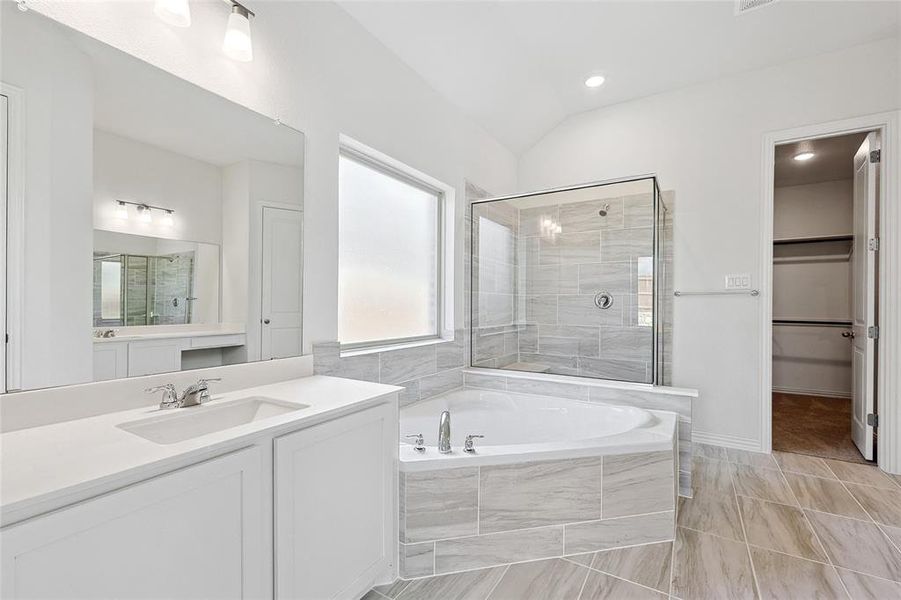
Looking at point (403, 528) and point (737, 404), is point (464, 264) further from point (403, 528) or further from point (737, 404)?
point (737, 404)

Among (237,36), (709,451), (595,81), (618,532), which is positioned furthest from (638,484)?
(595,81)

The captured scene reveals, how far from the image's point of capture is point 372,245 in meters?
2.61

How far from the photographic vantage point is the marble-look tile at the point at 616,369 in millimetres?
2746

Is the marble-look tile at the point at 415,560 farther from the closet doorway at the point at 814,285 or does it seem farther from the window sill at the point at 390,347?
the closet doorway at the point at 814,285

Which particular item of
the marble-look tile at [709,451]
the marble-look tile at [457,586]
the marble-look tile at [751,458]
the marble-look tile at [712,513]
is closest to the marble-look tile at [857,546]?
the marble-look tile at [712,513]

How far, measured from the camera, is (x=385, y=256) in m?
2.71

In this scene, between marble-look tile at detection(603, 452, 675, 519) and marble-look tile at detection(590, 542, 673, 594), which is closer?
marble-look tile at detection(590, 542, 673, 594)

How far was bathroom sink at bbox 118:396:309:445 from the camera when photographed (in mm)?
1251

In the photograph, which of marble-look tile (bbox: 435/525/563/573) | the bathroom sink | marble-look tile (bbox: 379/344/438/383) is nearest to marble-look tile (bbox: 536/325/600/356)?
marble-look tile (bbox: 379/344/438/383)

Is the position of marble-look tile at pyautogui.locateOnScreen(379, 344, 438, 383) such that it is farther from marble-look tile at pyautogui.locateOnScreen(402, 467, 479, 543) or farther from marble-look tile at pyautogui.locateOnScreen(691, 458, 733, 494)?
marble-look tile at pyautogui.locateOnScreen(691, 458, 733, 494)

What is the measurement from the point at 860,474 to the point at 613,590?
2.19 m

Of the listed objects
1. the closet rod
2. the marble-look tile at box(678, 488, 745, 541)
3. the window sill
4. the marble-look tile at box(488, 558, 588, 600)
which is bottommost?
the marble-look tile at box(488, 558, 588, 600)

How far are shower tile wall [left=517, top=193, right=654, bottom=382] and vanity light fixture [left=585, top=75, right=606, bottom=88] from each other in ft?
3.14

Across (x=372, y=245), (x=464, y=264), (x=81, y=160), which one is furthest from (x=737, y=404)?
(x=81, y=160)
